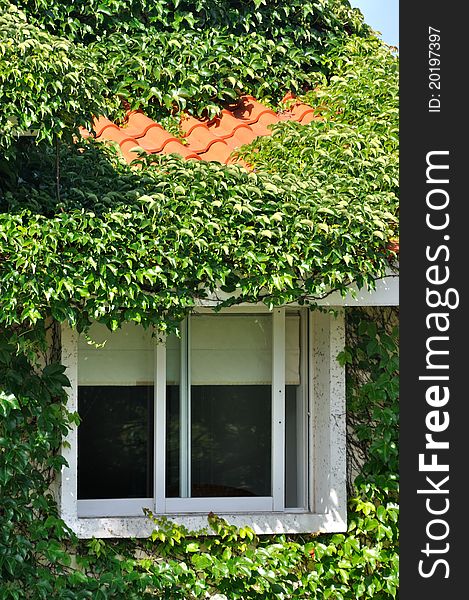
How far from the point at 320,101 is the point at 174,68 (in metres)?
1.21

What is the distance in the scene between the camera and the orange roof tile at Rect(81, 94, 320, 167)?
24.4ft

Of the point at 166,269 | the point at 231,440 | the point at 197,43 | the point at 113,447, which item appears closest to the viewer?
the point at 166,269

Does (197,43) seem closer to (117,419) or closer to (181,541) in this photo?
(117,419)

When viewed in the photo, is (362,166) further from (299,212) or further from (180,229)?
(180,229)

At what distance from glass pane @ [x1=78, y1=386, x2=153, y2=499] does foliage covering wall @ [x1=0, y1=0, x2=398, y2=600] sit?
1.32 feet

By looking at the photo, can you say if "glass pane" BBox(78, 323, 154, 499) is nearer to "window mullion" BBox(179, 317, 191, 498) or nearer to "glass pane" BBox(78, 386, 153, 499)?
"glass pane" BBox(78, 386, 153, 499)

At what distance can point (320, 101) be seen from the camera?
7.82m

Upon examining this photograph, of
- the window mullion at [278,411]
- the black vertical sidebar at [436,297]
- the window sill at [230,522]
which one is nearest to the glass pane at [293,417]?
the window mullion at [278,411]

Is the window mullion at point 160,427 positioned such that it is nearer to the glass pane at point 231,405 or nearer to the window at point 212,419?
the window at point 212,419

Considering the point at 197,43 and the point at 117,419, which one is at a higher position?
the point at 197,43

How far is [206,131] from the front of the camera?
25.8ft

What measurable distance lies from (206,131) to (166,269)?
2.20 metres

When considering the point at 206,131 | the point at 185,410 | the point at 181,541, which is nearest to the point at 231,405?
the point at 185,410

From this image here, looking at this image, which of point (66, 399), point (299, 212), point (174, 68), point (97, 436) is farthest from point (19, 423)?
point (174, 68)
